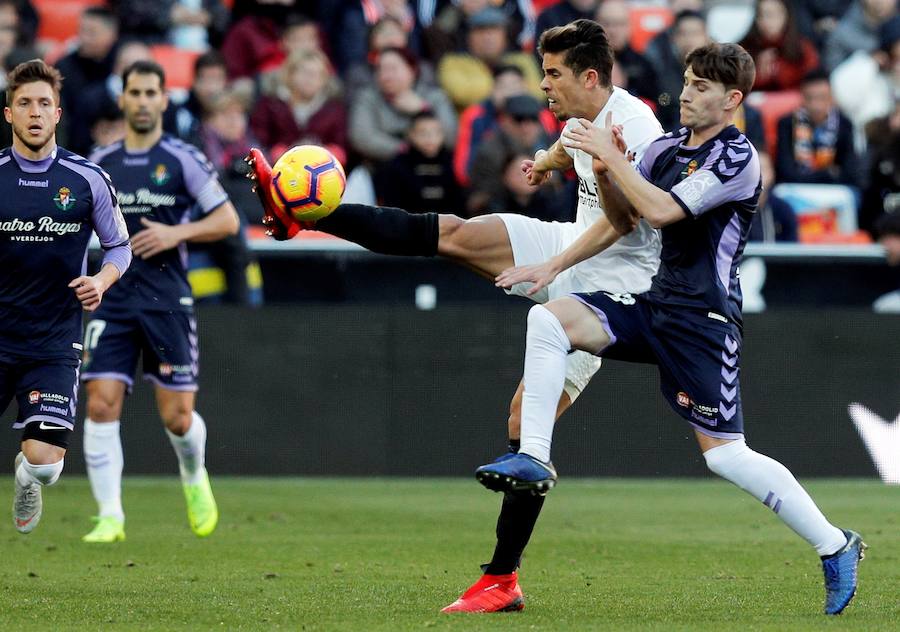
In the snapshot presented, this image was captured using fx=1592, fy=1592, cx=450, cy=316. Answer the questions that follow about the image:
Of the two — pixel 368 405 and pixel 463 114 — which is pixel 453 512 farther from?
pixel 463 114

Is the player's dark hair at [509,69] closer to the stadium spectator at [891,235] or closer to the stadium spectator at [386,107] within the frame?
the stadium spectator at [386,107]

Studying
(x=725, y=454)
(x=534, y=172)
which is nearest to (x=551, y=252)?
(x=534, y=172)

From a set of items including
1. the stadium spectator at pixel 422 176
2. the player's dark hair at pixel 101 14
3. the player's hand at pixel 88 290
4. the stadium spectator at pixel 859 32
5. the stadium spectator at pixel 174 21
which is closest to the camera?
the player's hand at pixel 88 290

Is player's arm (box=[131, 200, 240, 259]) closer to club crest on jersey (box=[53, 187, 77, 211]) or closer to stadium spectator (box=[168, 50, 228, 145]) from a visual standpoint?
club crest on jersey (box=[53, 187, 77, 211])

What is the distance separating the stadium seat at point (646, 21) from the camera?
710 inches

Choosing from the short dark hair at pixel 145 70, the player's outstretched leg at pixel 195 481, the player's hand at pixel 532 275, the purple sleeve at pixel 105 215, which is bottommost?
the player's outstretched leg at pixel 195 481

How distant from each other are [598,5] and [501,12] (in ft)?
3.27

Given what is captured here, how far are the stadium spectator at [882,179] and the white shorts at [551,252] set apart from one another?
25.6 feet

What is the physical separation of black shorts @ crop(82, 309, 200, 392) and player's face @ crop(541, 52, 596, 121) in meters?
3.74

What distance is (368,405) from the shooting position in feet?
41.7

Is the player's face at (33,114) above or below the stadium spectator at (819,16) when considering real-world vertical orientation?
below

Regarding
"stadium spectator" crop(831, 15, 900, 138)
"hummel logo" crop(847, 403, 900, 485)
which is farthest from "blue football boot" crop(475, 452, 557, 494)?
"stadium spectator" crop(831, 15, 900, 138)

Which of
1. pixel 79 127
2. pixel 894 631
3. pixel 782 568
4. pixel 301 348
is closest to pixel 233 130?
pixel 79 127

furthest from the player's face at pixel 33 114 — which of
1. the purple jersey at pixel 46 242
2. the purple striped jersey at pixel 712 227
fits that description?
the purple striped jersey at pixel 712 227
